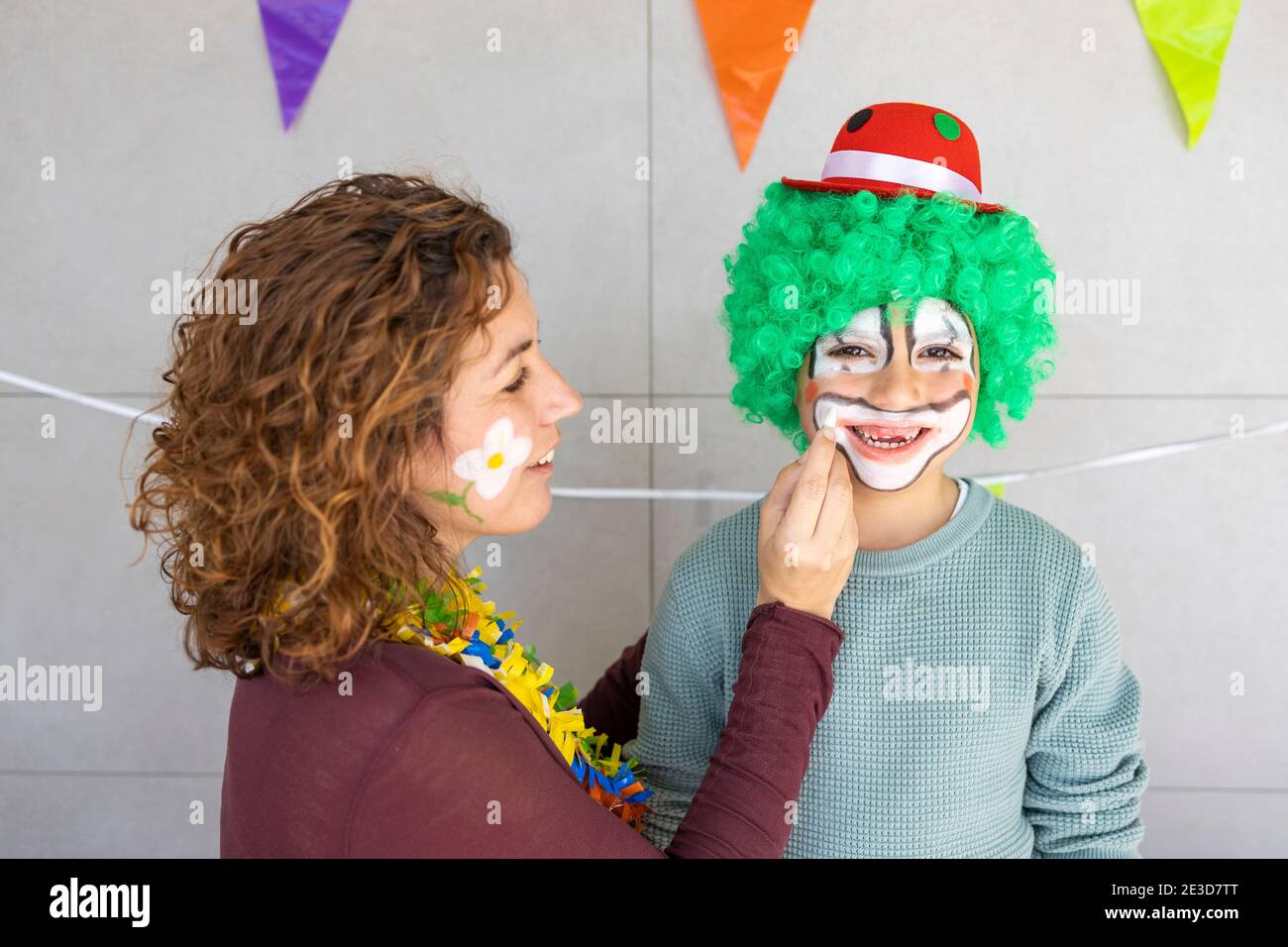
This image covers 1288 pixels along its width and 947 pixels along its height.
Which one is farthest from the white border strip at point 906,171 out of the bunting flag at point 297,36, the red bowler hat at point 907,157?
the bunting flag at point 297,36

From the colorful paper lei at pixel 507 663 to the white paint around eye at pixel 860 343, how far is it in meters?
0.50

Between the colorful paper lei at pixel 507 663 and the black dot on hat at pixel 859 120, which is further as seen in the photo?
the black dot on hat at pixel 859 120

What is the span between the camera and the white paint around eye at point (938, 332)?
1290 mm

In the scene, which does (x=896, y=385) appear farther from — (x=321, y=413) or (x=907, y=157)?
(x=321, y=413)

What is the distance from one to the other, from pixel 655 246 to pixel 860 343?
28.5 inches

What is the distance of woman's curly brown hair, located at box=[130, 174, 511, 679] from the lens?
100 cm

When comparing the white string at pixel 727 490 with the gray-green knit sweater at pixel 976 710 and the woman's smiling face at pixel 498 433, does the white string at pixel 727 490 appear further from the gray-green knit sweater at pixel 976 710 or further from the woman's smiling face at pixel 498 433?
the woman's smiling face at pixel 498 433

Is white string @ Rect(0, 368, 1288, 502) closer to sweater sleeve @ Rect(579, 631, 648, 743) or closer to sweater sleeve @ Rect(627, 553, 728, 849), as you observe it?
sweater sleeve @ Rect(579, 631, 648, 743)

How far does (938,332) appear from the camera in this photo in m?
1.29

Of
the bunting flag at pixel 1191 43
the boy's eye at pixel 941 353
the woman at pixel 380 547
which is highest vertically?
the bunting flag at pixel 1191 43

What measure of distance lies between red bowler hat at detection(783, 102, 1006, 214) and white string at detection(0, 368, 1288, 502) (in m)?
0.75

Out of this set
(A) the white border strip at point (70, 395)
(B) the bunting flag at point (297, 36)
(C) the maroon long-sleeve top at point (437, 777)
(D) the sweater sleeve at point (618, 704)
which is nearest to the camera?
(C) the maroon long-sleeve top at point (437, 777)
